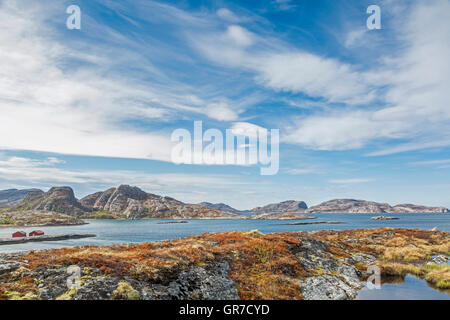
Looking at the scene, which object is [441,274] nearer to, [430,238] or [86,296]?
[86,296]

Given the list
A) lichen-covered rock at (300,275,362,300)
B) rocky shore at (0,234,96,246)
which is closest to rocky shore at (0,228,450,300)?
lichen-covered rock at (300,275,362,300)

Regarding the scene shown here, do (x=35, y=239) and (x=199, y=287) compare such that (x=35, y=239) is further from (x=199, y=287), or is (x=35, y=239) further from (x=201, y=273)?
(x=199, y=287)

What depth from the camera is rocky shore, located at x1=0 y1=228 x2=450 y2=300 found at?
719 inches

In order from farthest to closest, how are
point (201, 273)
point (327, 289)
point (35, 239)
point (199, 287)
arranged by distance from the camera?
point (35, 239), point (327, 289), point (201, 273), point (199, 287)

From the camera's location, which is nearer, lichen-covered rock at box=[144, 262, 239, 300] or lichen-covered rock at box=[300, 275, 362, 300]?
lichen-covered rock at box=[144, 262, 239, 300]

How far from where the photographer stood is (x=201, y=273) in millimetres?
24234

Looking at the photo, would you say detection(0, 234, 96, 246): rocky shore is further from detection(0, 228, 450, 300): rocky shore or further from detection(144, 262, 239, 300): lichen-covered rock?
detection(144, 262, 239, 300): lichen-covered rock

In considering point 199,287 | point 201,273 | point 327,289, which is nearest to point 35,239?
point 201,273

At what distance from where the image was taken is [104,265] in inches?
840

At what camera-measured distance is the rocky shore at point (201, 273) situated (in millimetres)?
18250

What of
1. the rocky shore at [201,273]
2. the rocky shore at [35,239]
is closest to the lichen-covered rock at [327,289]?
the rocky shore at [201,273]
